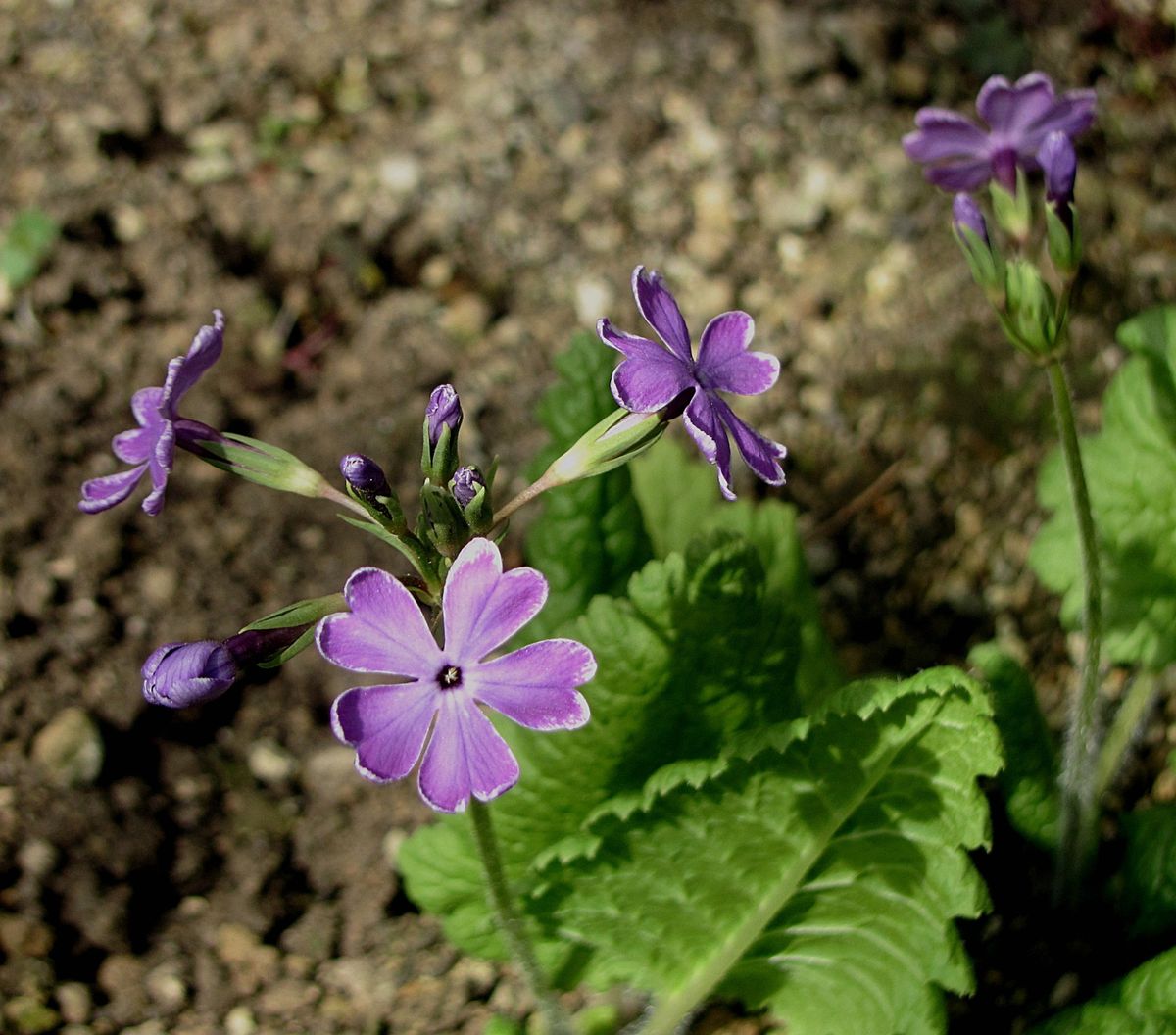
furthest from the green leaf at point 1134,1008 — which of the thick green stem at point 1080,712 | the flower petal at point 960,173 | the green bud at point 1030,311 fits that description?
the flower petal at point 960,173

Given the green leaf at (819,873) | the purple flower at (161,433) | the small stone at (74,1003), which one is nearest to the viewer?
the purple flower at (161,433)

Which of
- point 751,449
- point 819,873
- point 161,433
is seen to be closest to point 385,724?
point 161,433

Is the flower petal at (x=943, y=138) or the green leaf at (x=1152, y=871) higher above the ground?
the flower petal at (x=943, y=138)

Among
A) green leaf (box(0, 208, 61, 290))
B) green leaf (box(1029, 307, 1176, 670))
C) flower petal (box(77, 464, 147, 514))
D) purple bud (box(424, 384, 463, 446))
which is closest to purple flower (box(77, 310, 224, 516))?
flower petal (box(77, 464, 147, 514))

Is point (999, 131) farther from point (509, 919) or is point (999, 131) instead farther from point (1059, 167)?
point (509, 919)

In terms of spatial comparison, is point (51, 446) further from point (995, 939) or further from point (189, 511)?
point (995, 939)

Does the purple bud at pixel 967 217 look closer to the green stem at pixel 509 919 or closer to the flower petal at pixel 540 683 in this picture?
the flower petal at pixel 540 683
